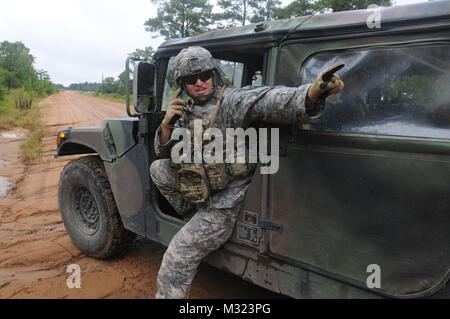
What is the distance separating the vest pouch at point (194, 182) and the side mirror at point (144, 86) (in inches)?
28.0

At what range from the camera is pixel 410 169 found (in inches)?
58.2

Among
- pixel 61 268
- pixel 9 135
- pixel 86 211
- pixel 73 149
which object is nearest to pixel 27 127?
pixel 9 135

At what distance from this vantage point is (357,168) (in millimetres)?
1617

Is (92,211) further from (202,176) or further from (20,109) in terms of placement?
(20,109)

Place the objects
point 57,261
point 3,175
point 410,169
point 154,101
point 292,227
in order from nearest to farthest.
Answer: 1. point 410,169
2. point 292,227
3. point 154,101
4. point 57,261
5. point 3,175

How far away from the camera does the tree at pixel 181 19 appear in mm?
19141

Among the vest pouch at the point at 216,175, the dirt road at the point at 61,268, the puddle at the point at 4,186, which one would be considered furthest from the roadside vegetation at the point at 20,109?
the vest pouch at the point at 216,175

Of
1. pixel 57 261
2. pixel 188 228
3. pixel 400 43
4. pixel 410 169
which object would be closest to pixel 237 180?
pixel 188 228

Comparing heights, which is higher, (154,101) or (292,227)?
(154,101)

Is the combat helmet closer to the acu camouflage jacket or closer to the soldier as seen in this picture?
the soldier
